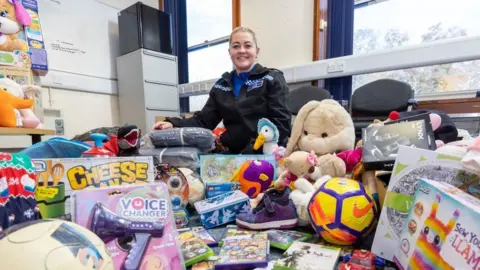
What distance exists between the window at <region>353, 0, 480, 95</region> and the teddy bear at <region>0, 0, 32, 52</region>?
2.37 m

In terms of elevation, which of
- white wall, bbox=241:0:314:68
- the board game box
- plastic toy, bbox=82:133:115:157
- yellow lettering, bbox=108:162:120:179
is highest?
white wall, bbox=241:0:314:68

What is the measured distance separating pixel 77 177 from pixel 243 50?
1.00 meters

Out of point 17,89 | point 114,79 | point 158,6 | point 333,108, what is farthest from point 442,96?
point 158,6

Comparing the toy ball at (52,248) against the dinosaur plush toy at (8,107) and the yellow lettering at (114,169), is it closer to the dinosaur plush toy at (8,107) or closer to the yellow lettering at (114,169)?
the yellow lettering at (114,169)

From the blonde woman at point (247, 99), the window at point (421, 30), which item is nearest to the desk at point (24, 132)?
the blonde woman at point (247, 99)

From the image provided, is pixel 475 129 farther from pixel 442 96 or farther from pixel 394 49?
pixel 394 49

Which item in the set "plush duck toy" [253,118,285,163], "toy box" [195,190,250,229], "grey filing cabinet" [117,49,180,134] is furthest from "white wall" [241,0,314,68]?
"toy box" [195,190,250,229]

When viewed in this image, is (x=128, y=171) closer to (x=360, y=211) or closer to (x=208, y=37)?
(x=360, y=211)

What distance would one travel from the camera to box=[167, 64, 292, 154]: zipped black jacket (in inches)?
50.4

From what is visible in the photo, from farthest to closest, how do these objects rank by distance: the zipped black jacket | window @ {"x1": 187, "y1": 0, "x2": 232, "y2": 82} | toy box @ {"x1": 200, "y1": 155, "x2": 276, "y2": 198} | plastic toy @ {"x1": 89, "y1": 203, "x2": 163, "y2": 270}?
window @ {"x1": 187, "y1": 0, "x2": 232, "y2": 82}
the zipped black jacket
toy box @ {"x1": 200, "y1": 155, "x2": 276, "y2": 198}
plastic toy @ {"x1": 89, "y1": 203, "x2": 163, "y2": 270}

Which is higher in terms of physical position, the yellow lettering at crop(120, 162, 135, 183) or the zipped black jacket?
the zipped black jacket

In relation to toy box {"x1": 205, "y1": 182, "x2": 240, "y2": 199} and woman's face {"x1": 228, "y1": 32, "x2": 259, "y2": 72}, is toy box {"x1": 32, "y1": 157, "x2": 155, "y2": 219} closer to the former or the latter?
toy box {"x1": 205, "y1": 182, "x2": 240, "y2": 199}

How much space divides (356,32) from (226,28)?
4.83ft

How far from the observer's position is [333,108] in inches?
33.2
